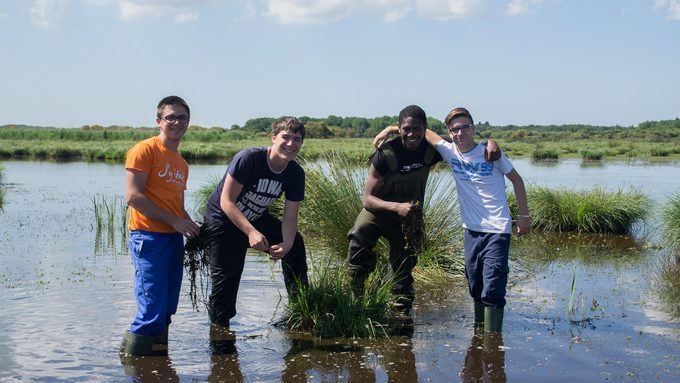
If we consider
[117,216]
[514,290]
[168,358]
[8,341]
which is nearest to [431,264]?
[514,290]

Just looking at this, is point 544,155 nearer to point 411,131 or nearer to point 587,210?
point 587,210

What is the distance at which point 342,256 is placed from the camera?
922 cm

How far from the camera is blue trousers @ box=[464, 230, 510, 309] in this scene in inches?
236

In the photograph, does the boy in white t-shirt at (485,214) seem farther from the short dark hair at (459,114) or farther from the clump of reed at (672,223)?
the clump of reed at (672,223)

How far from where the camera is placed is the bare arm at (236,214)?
544 centimetres

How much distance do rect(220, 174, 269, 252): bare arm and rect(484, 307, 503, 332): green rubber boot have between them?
1.98 m

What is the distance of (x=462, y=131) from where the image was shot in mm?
6148

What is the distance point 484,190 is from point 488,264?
62cm

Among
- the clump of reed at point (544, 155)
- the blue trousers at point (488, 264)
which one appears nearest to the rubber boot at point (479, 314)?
the blue trousers at point (488, 264)

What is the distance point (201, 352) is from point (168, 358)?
0.29m

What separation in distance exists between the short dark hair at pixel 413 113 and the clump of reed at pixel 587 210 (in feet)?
26.5

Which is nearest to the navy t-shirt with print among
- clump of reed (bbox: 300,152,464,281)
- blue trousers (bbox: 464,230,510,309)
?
blue trousers (bbox: 464,230,510,309)

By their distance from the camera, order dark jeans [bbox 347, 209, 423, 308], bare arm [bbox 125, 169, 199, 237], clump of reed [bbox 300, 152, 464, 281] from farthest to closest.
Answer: clump of reed [bbox 300, 152, 464, 281] → dark jeans [bbox 347, 209, 423, 308] → bare arm [bbox 125, 169, 199, 237]

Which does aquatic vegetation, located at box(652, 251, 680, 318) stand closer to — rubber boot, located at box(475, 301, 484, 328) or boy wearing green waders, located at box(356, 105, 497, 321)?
rubber boot, located at box(475, 301, 484, 328)
